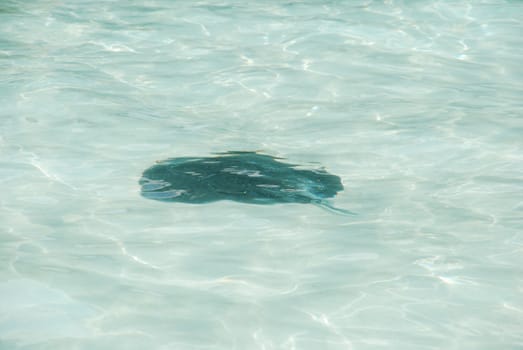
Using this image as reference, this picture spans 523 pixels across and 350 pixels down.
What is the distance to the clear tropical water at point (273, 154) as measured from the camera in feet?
13.1

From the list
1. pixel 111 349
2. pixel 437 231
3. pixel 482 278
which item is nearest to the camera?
pixel 111 349

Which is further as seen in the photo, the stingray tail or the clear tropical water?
the stingray tail

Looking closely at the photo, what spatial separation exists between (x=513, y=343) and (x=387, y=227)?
4.75ft

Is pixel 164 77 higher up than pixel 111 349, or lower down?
higher up

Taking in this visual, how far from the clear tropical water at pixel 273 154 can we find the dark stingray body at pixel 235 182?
0.32 feet

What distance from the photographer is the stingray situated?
17.4 ft

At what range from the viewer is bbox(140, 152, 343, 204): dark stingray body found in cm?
530

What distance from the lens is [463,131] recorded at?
22.5 feet

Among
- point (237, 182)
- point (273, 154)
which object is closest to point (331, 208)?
point (237, 182)

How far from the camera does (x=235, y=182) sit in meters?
5.38

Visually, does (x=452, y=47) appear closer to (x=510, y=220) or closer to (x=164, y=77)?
(x=164, y=77)

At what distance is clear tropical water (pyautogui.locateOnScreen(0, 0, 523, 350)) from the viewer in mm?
Result: 3979

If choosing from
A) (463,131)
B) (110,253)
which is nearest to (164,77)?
(463,131)

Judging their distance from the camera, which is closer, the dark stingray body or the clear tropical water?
the clear tropical water
